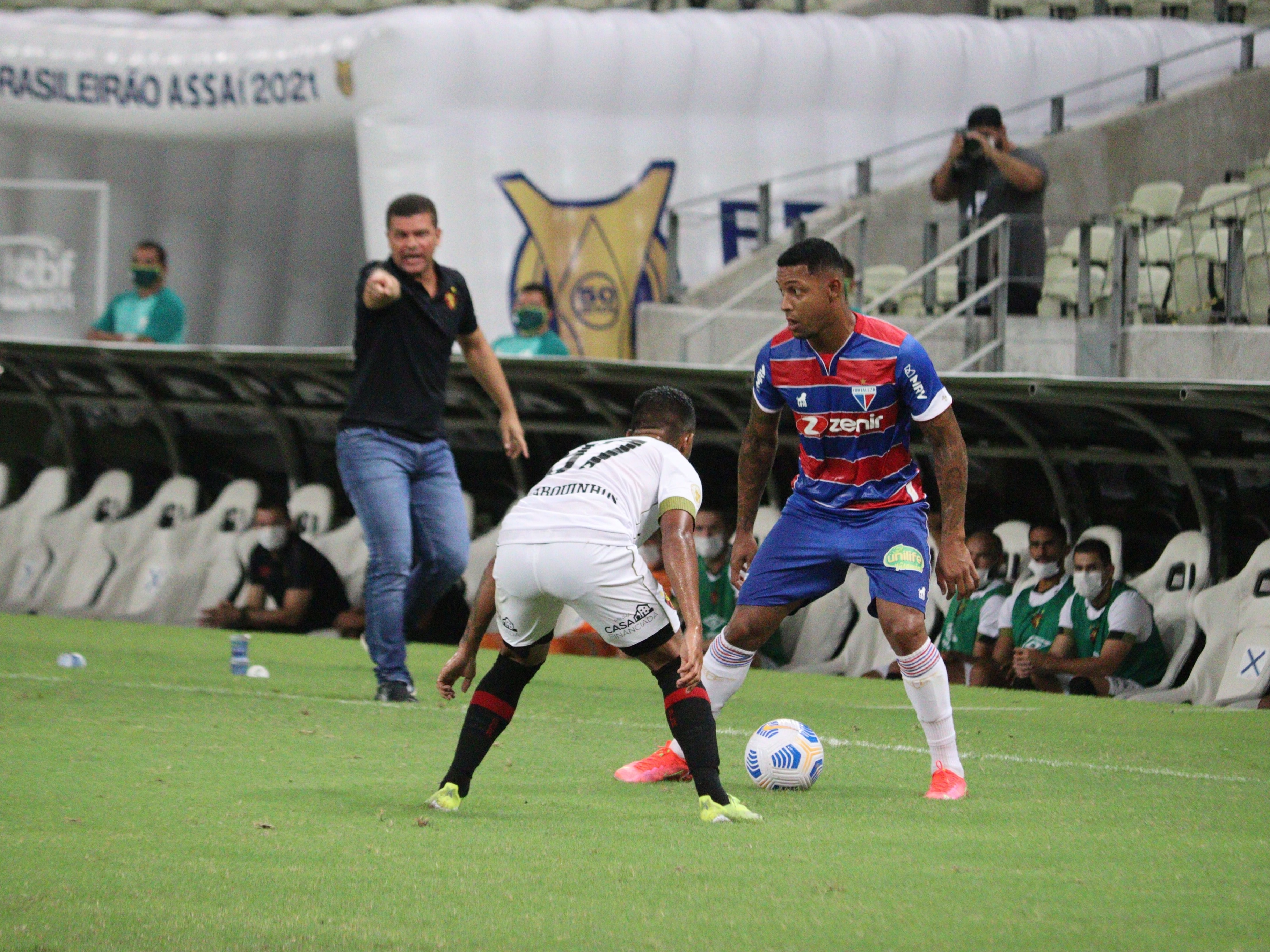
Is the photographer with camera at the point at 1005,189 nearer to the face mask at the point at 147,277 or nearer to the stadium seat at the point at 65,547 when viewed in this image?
the face mask at the point at 147,277

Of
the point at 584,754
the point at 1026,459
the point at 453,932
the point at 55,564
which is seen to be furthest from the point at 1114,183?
the point at 453,932

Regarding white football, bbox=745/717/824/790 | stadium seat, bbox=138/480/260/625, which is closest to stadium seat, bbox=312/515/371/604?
stadium seat, bbox=138/480/260/625

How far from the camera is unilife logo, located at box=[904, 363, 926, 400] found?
6.38 meters

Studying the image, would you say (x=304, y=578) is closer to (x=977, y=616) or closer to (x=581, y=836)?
(x=977, y=616)

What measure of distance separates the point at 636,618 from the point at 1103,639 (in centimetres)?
576

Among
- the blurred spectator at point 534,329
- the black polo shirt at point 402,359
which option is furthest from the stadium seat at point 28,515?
the black polo shirt at point 402,359

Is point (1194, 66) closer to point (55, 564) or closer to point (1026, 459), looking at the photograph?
point (1026, 459)

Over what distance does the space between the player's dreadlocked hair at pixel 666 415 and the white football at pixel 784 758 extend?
1.09 metres

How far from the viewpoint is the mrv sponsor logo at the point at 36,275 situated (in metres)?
20.5

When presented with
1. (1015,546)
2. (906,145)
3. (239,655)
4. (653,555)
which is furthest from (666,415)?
(906,145)

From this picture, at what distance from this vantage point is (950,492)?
21.0 ft

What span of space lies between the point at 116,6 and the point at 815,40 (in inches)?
376

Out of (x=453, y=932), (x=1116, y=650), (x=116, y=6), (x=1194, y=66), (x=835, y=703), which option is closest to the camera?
(x=453, y=932)

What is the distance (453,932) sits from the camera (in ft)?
13.6
